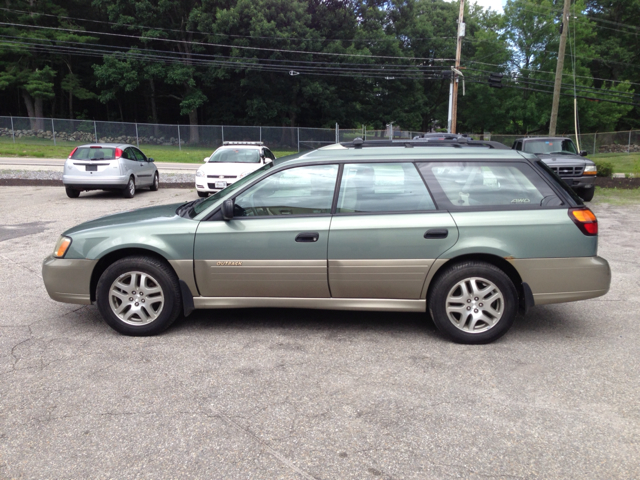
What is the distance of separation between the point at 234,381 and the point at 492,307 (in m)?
2.26

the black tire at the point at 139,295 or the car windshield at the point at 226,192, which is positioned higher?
the car windshield at the point at 226,192

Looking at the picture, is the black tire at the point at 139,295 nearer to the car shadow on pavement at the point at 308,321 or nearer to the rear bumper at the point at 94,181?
the car shadow on pavement at the point at 308,321

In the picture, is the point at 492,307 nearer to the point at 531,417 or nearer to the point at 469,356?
the point at 469,356

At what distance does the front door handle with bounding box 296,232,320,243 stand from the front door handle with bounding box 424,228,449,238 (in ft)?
3.07

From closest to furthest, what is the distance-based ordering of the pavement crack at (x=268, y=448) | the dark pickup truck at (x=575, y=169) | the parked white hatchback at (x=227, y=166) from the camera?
the pavement crack at (x=268, y=448)
the dark pickup truck at (x=575, y=169)
the parked white hatchback at (x=227, y=166)

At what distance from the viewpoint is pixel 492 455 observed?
2934 mm

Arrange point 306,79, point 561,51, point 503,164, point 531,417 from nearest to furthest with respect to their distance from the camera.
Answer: point 531,417 → point 503,164 → point 561,51 → point 306,79

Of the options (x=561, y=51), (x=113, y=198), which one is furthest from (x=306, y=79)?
(x=113, y=198)

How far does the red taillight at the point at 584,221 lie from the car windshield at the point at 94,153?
13.5 m

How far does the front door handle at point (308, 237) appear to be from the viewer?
4.55 m

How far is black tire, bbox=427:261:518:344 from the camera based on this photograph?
4.46 meters

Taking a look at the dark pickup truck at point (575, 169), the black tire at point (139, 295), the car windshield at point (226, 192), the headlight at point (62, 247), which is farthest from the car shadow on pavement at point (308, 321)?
the dark pickup truck at point (575, 169)

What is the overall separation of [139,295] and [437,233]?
2680mm

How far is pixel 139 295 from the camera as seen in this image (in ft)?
15.4
